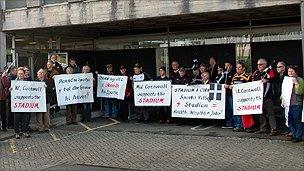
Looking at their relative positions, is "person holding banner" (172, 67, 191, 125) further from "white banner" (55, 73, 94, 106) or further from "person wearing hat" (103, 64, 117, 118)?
"white banner" (55, 73, 94, 106)

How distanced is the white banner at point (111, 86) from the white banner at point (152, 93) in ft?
1.82

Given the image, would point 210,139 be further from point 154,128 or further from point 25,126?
point 25,126

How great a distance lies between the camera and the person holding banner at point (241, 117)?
11.7 metres

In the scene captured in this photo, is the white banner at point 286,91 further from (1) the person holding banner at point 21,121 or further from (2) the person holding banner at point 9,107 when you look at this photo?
(2) the person holding banner at point 9,107

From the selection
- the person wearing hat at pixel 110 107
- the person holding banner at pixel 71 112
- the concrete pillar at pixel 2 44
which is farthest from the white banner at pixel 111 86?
the concrete pillar at pixel 2 44

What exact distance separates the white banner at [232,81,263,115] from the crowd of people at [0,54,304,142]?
0.16 meters

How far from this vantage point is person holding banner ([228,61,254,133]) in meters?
11.7

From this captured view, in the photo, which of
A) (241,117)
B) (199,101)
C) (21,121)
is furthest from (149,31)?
(21,121)

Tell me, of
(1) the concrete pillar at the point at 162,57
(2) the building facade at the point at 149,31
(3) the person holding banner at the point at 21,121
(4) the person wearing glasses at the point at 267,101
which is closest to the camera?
(4) the person wearing glasses at the point at 267,101

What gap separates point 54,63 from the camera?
1455 centimetres

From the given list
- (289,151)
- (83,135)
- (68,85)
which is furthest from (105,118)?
(289,151)

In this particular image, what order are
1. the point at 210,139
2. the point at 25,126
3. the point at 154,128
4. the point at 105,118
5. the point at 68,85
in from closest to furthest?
1. the point at 210,139
2. the point at 25,126
3. the point at 154,128
4. the point at 68,85
5. the point at 105,118

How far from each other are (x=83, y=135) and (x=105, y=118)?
3.25 metres

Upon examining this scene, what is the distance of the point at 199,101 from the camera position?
12508 millimetres
